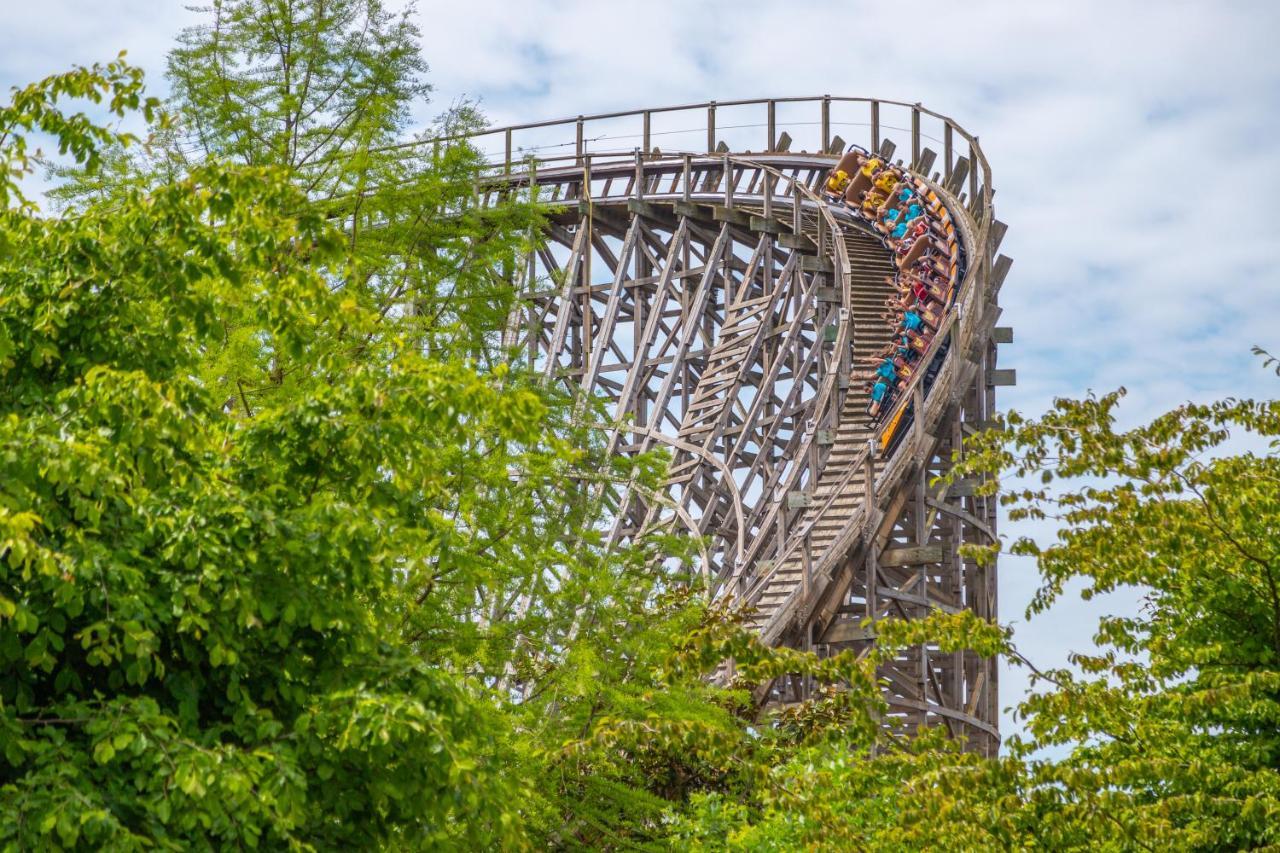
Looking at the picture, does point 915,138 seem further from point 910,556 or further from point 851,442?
point 910,556

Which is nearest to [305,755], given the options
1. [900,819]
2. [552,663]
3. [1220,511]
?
[900,819]

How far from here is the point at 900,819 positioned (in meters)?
11.0

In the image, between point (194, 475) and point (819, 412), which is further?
point (819, 412)

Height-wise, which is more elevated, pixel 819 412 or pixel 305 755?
pixel 819 412

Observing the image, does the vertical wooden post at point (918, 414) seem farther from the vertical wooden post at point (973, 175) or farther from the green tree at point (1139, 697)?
the green tree at point (1139, 697)

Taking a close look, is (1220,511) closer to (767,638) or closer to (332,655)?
(332,655)

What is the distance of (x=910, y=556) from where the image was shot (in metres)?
25.5

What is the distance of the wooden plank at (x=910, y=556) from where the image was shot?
25.2 meters

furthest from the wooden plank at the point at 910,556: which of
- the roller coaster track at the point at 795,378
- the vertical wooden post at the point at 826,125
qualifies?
the vertical wooden post at the point at 826,125

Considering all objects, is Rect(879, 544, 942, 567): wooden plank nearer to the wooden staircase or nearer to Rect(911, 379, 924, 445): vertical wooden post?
the wooden staircase

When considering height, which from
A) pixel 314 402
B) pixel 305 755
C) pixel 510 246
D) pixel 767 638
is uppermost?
pixel 510 246

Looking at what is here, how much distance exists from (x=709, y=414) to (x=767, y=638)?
339 inches

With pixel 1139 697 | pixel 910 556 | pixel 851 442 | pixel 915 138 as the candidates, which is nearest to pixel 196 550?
pixel 1139 697

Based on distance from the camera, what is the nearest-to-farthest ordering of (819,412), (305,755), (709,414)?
(305,755) → (819,412) → (709,414)
